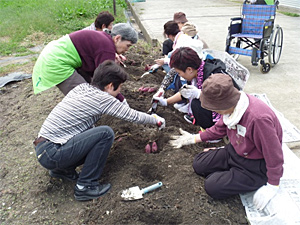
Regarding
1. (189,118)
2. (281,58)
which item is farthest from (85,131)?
(281,58)

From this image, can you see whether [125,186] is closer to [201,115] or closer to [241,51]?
[201,115]

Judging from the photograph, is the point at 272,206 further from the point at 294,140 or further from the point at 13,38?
the point at 13,38

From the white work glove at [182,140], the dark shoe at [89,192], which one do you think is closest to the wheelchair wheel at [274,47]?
the white work glove at [182,140]

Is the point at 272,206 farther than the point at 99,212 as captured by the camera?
No

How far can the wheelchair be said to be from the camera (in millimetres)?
4492

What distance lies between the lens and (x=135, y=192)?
2131mm

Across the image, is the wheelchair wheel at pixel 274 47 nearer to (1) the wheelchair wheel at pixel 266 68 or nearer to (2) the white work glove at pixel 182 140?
(1) the wheelchair wheel at pixel 266 68

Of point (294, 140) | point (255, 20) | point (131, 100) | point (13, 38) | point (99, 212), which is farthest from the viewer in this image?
point (13, 38)

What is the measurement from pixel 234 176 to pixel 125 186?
0.83 metres

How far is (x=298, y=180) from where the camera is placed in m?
2.17

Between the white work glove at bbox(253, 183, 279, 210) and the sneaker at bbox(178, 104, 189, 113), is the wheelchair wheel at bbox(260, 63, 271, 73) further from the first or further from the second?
the white work glove at bbox(253, 183, 279, 210)

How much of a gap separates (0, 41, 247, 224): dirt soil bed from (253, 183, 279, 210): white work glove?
0.15 metres

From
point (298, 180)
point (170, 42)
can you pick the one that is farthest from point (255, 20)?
point (298, 180)

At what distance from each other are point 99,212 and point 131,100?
186 centimetres
